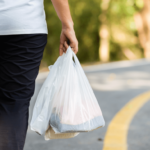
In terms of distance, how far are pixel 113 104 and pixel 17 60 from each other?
10.9 feet

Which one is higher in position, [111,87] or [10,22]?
[10,22]

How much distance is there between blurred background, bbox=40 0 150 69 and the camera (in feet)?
55.5

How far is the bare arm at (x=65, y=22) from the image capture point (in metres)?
1.93

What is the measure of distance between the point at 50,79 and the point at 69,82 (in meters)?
0.14

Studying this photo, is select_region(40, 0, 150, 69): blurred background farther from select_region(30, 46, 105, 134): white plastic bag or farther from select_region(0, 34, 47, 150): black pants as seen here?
select_region(0, 34, 47, 150): black pants

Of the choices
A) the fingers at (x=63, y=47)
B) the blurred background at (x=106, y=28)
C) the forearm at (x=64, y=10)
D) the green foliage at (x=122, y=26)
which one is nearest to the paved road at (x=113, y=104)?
the fingers at (x=63, y=47)

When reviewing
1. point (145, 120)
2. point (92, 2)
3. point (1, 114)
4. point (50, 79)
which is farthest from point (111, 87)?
point (92, 2)

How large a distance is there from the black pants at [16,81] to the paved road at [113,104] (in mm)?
1208

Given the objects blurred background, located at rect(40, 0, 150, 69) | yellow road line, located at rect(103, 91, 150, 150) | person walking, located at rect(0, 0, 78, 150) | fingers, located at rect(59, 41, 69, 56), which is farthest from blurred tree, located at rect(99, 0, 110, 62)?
person walking, located at rect(0, 0, 78, 150)

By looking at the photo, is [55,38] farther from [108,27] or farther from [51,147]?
[51,147]

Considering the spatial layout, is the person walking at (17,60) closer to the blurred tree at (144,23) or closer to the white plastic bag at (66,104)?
the white plastic bag at (66,104)

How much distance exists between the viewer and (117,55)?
71.8 ft

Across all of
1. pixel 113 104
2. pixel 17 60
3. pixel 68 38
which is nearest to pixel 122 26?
pixel 113 104

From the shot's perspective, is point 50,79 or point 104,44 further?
point 104,44
